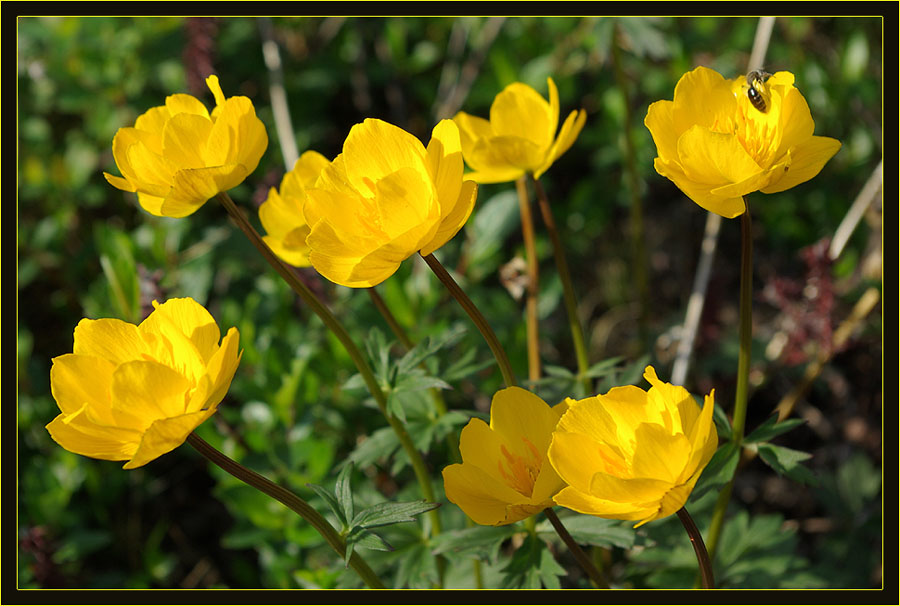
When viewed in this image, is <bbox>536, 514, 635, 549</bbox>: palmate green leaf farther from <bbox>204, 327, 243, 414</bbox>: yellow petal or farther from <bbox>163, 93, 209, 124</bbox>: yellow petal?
<bbox>163, 93, 209, 124</bbox>: yellow petal

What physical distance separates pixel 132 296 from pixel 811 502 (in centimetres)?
204

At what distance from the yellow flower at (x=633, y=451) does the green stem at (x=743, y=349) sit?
0.25 metres

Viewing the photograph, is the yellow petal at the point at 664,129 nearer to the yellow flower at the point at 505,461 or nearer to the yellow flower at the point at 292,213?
the yellow flower at the point at 505,461

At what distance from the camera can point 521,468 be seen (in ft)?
3.79

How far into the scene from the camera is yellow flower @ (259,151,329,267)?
1.39 metres

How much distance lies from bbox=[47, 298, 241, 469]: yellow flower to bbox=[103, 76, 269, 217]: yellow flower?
0.17 m

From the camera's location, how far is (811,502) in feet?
8.37

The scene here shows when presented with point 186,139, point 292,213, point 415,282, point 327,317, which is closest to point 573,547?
point 327,317

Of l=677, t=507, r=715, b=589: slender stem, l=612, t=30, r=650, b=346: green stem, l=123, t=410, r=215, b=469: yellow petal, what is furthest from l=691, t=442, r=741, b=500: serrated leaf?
l=612, t=30, r=650, b=346: green stem

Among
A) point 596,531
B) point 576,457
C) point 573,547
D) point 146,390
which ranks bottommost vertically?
point 596,531

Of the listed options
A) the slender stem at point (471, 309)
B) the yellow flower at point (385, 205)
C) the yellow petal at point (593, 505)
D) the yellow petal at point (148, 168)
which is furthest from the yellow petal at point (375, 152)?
the yellow petal at point (593, 505)

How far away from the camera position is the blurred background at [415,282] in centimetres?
192

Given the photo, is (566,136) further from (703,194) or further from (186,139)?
(186,139)

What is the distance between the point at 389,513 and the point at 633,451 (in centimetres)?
34
